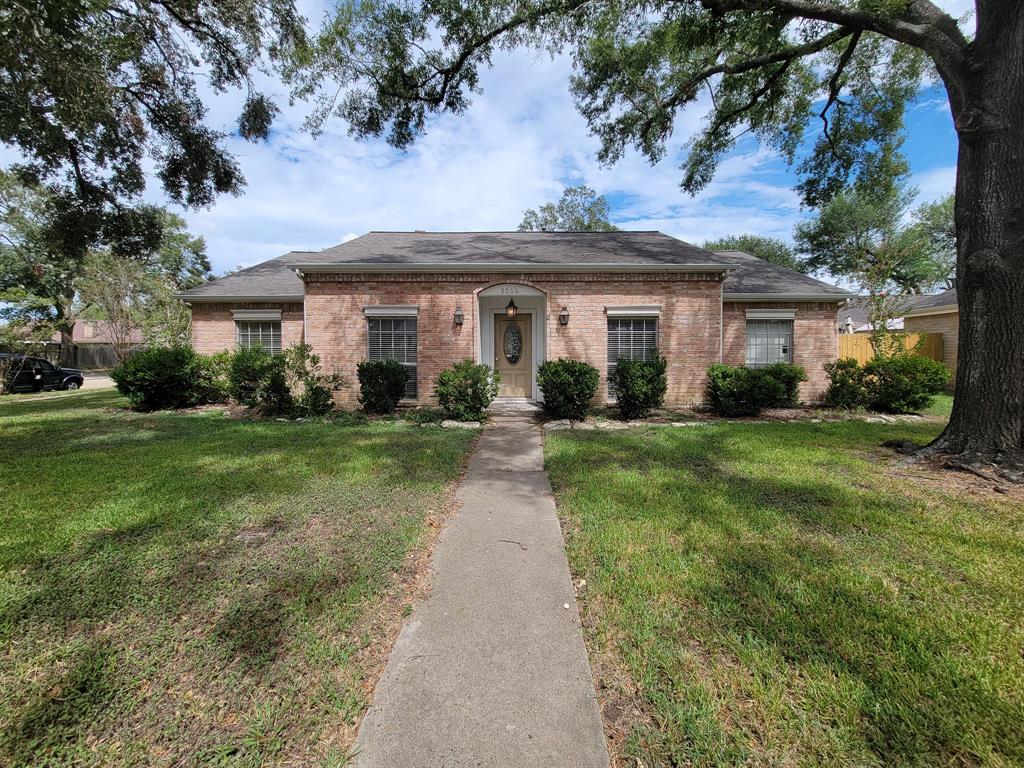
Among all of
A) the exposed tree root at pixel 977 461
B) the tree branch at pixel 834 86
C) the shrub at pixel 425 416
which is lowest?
the exposed tree root at pixel 977 461

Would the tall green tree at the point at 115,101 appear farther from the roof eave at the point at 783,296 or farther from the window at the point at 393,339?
the roof eave at the point at 783,296

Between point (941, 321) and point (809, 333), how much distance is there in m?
9.52

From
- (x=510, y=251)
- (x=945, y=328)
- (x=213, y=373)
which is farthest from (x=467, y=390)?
(x=945, y=328)

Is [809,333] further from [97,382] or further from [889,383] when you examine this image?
[97,382]

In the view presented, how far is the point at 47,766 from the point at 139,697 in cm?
34

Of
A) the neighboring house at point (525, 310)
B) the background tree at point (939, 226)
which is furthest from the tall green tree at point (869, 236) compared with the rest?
the neighboring house at point (525, 310)

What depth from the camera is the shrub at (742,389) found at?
9453 millimetres

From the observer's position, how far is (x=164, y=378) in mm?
10234

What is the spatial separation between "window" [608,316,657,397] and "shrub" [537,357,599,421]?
187 centimetres

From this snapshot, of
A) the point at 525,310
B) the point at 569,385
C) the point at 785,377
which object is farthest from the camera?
the point at 525,310

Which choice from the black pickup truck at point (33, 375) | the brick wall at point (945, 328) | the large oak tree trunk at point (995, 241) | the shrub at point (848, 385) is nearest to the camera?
the large oak tree trunk at point (995, 241)

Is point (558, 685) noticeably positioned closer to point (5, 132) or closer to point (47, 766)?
point (47, 766)

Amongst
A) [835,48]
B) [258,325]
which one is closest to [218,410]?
[258,325]

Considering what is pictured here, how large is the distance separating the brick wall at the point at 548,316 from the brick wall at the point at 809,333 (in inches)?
50.4
